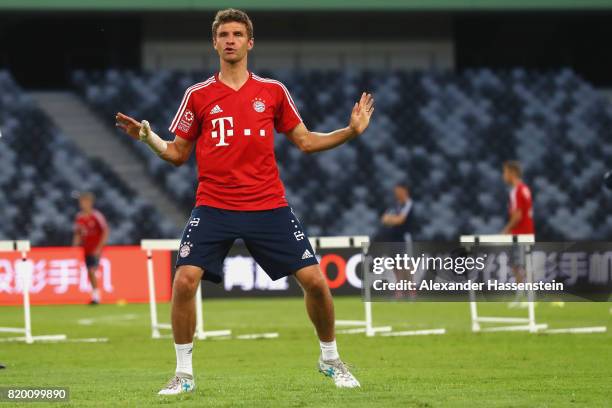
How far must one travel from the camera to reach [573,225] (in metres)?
25.6

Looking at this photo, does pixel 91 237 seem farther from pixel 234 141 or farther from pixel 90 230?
pixel 234 141

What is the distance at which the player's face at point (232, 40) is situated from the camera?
7445mm

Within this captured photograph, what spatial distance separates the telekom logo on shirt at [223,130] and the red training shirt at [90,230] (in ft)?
42.8

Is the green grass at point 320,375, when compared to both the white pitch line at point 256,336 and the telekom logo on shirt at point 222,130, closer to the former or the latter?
the white pitch line at point 256,336

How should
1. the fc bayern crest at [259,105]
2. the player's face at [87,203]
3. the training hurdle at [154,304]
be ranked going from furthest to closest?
→ 1. the player's face at [87,203]
2. the training hurdle at [154,304]
3. the fc bayern crest at [259,105]

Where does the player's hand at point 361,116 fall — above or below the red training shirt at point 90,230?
above

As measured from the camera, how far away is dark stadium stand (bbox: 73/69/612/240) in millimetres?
25078

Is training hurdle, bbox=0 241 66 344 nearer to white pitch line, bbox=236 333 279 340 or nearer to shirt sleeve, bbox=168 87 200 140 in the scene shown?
white pitch line, bbox=236 333 279 340

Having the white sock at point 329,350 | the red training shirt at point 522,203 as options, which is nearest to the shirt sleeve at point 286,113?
the white sock at point 329,350

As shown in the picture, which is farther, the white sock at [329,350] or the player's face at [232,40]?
the white sock at [329,350]

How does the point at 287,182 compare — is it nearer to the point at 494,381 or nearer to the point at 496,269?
the point at 496,269

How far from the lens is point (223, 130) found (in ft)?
24.4

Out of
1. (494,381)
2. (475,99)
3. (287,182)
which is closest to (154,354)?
(494,381)

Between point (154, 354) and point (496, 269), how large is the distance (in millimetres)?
4110
